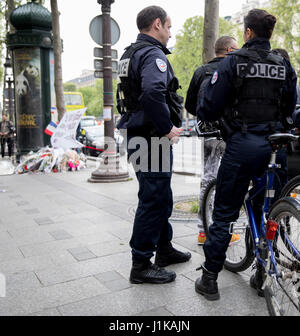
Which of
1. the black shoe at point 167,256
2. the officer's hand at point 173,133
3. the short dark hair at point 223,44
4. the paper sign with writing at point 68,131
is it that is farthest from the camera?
the paper sign with writing at point 68,131

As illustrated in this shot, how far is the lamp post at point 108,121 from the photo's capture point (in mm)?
8648

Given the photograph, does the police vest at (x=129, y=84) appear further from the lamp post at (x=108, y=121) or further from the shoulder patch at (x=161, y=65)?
the lamp post at (x=108, y=121)

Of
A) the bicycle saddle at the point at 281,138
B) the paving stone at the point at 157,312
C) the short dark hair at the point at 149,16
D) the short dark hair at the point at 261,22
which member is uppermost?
the short dark hair at the point at 149,16

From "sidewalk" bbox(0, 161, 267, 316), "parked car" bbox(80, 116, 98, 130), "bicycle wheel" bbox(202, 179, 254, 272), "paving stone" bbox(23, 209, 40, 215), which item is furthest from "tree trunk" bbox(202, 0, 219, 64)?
"parked car" bbox(80, 116, 98, 130)

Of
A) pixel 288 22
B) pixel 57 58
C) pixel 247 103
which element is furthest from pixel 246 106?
pixel 288 22

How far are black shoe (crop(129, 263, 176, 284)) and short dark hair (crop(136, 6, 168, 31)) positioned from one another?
6.18 ft

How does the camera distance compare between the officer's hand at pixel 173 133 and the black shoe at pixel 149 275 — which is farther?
the black shoe at pixel 149 275

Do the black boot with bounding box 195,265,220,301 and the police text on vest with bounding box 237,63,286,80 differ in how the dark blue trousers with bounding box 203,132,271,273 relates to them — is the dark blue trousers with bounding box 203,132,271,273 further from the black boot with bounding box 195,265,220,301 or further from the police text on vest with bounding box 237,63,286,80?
the police text on vest with bounding box 237,63,286,80

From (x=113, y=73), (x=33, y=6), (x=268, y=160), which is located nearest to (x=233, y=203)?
(x=268, y=160)

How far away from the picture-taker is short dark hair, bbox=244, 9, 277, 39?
8.62ft

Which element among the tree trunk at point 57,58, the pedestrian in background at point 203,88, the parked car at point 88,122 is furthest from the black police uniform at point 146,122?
the parked car at point 88,122

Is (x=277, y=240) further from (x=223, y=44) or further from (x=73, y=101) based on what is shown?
(x=73, y=101)

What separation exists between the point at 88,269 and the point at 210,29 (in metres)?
3.83

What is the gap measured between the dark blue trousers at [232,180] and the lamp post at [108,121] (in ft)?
19.5
